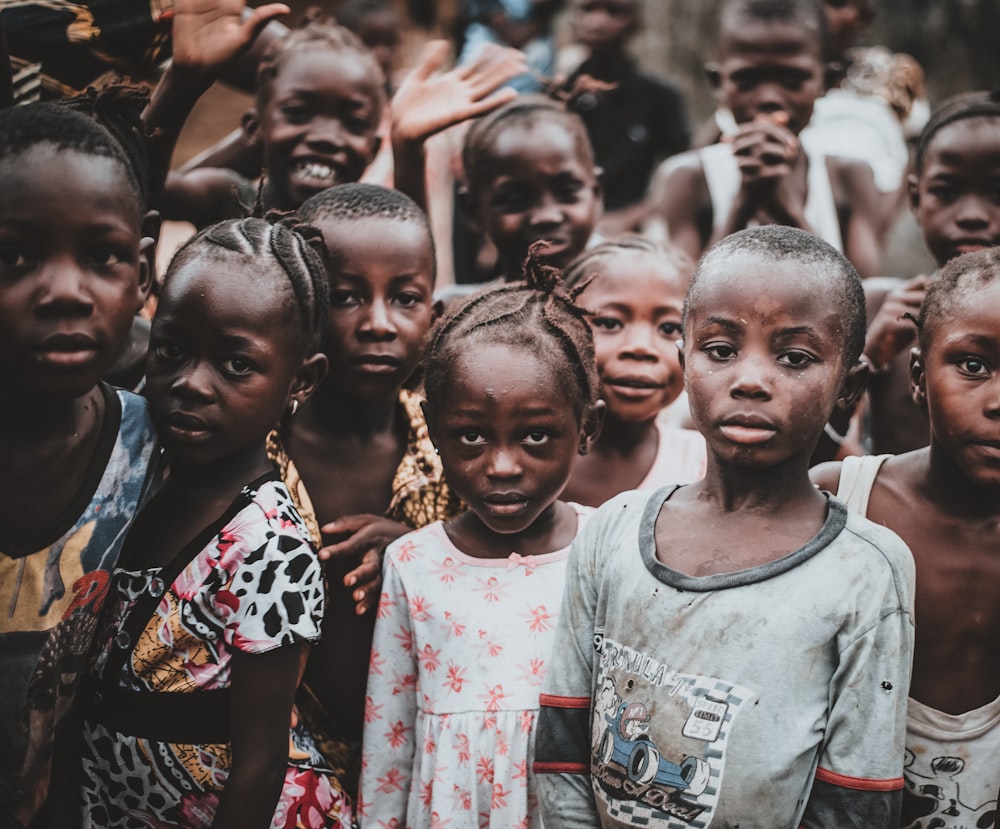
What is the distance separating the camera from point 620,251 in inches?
119

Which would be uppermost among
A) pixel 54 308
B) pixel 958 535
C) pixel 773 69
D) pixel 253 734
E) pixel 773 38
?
pixel 773 38

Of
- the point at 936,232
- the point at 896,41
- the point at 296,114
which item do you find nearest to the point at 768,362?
the point at 936,232

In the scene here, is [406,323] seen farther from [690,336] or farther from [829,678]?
[829,678]

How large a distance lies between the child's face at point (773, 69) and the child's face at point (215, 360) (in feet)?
8.86

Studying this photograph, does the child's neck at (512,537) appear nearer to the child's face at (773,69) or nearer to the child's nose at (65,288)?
the child's nose at (65,288)

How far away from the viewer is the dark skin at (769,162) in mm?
Result: 3533

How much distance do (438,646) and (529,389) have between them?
1.88 ft

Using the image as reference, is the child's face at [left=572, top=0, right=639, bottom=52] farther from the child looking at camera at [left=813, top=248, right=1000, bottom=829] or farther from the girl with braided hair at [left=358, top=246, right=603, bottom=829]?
the child looking at camera at [left=813, top=248, right=1000, bottom=829]

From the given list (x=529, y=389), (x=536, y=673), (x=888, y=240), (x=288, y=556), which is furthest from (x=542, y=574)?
(x=888, y=240)

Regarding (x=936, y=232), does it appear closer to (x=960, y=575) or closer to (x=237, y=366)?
(x=960, y=575)

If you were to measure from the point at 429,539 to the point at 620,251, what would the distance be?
1120 millimetres

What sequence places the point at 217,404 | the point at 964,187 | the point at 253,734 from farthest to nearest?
the point at 964,187, the point at 217,404, the point at 253,734

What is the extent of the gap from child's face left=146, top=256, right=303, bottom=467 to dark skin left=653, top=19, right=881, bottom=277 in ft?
6.53

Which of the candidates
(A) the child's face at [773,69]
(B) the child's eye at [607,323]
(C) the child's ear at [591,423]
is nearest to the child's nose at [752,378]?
(C) the child's ear at [591,423]
